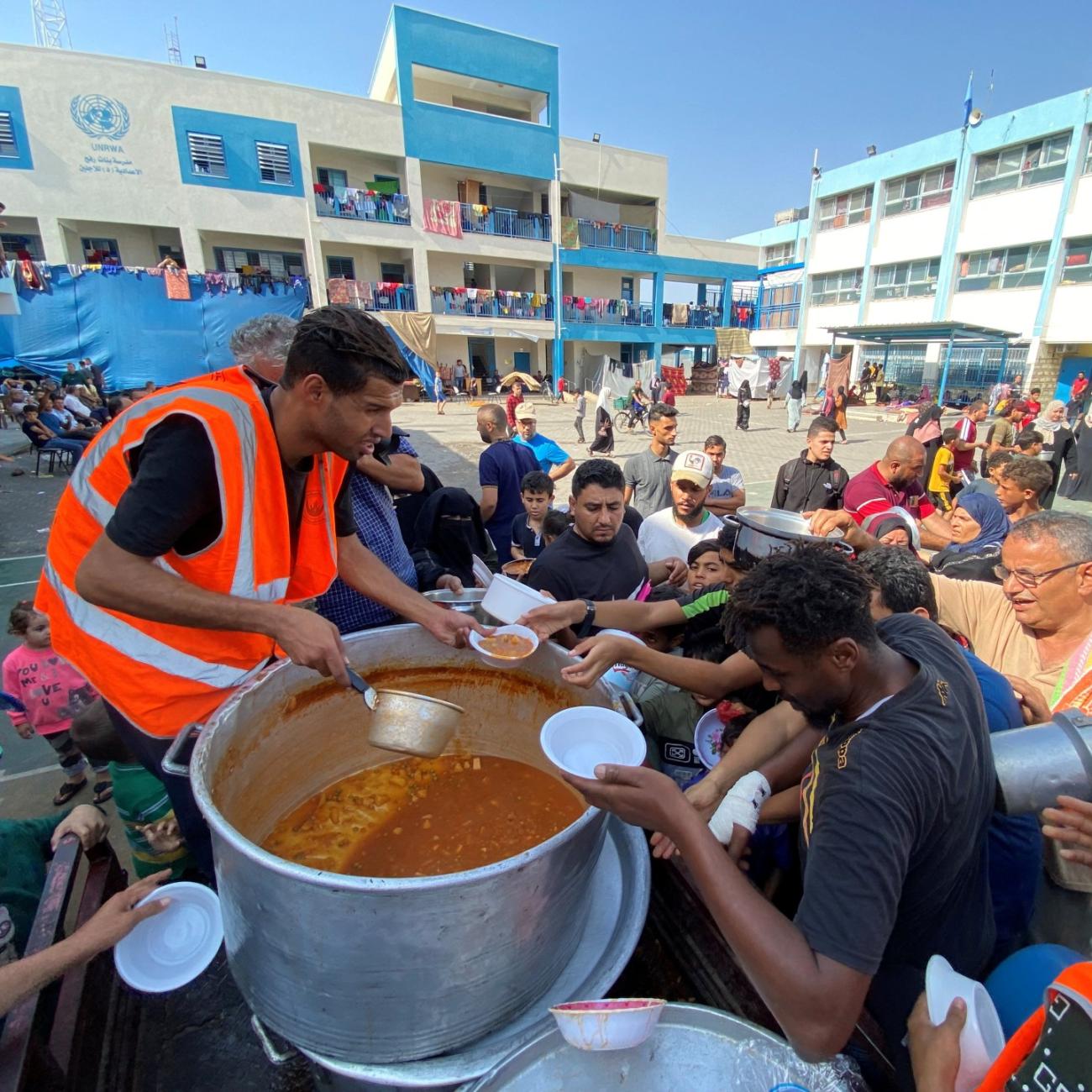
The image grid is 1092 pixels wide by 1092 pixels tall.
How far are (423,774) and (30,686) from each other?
261 centimetres

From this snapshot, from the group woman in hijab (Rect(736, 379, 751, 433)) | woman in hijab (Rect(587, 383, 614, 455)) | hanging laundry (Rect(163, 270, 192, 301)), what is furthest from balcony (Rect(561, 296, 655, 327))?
woman in hijab (Rect(587, 383, 614, 455))

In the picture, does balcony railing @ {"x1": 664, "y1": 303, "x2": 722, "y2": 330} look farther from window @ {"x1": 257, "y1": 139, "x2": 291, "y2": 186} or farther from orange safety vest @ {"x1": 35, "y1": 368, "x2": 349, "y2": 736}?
orange safety vest @ {"x1": 35, "y1": 368, "x2": 349, "y2": 736}

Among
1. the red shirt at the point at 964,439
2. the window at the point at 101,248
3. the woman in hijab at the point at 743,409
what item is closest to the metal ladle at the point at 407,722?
the red shirt at the point at 964,439

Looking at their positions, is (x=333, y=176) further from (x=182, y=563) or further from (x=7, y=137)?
(x=182, y=563)

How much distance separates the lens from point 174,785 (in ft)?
5.77

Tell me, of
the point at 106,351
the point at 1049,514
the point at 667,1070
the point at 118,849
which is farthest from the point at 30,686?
the point at 106,351

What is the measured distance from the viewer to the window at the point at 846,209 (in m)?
29.0

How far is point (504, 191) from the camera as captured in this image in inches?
1091

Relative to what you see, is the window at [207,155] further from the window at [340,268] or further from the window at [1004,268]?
the window at [1004,268]

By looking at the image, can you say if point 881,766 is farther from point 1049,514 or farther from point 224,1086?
point 1049,514

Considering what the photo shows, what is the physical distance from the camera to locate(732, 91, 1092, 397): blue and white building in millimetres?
21719

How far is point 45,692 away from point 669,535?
384 centimetres

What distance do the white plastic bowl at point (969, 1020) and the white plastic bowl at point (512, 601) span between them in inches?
57.9

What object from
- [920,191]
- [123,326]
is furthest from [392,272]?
[920,191]
